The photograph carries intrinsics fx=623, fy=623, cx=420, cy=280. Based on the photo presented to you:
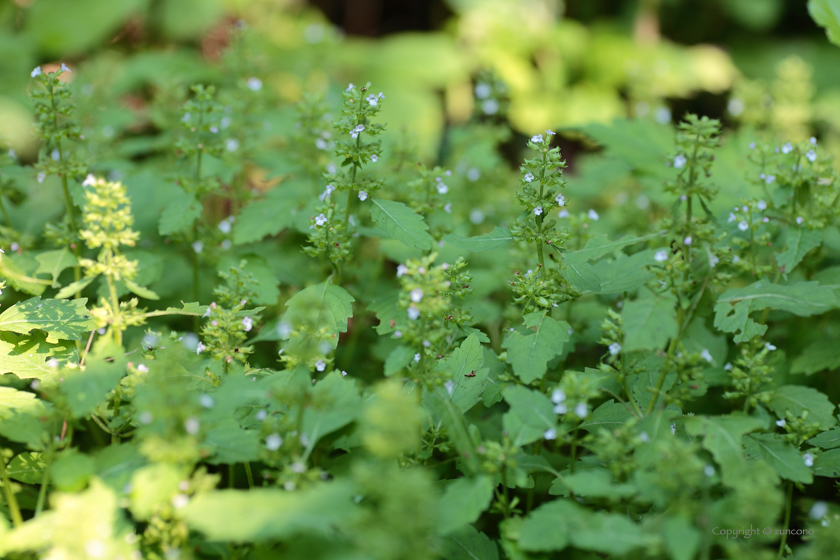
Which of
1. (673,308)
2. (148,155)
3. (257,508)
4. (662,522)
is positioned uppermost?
(673,308)

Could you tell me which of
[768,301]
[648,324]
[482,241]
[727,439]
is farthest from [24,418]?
[768,301]

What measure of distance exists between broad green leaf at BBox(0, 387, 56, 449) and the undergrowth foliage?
0.01 meters

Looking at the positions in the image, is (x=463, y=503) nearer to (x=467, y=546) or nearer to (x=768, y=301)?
(x=467, y=546)

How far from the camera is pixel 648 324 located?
2174 millimetres

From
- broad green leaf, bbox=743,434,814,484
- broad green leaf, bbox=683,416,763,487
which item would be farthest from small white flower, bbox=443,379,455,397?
broad green leaf, bbox=743,434,814,484

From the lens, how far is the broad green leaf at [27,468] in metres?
2.52

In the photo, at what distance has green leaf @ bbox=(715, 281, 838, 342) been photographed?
92.7 inches

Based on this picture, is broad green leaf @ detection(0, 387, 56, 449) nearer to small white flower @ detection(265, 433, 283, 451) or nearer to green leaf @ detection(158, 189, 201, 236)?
small white flower @ detection(265, 433, 283, 451)

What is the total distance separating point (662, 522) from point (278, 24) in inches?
308

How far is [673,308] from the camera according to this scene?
7.45 ft

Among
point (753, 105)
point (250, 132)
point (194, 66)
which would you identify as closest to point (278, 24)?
point (194, 66)

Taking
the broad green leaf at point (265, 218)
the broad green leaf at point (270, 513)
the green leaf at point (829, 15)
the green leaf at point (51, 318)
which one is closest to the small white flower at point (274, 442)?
the broad green leaf at point (270, 513)

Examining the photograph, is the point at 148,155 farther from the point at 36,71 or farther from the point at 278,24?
the point at 36,71

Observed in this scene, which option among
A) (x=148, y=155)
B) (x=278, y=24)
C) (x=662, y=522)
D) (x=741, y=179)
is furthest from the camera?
(x=278, y=24)
